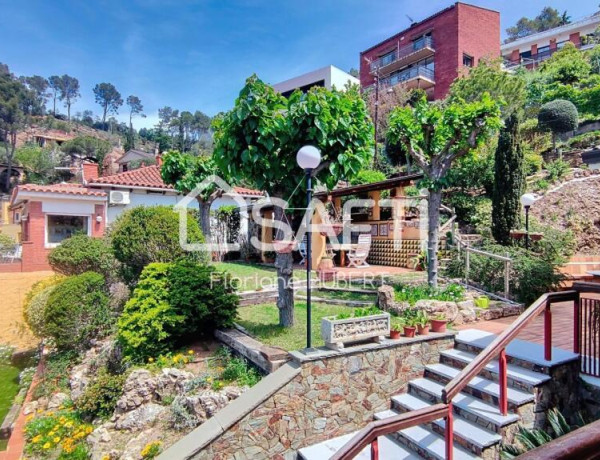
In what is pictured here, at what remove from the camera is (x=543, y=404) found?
5098 mm

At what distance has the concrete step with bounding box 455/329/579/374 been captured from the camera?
536 centimetres

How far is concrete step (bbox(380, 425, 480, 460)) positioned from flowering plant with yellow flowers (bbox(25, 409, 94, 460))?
5.10 metres

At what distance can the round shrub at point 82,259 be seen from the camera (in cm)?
1118

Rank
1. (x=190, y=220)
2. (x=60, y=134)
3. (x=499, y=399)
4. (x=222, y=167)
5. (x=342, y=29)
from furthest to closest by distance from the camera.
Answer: (x=60, y=134) → (x=342, y=29) → (x=190, y=220) → (x=222, y=167) → (x=499, y=399)

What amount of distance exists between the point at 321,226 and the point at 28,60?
21.2 meters

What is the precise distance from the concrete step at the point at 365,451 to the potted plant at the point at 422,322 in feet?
6.42

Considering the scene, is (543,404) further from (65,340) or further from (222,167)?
(65,340)

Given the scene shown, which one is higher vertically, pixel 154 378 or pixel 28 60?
pixel 28 60

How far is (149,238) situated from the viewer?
9969 millimetres

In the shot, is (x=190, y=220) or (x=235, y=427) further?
(x=190, y=220)

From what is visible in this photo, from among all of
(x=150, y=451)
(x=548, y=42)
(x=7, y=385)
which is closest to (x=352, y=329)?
(x=150, y=451)

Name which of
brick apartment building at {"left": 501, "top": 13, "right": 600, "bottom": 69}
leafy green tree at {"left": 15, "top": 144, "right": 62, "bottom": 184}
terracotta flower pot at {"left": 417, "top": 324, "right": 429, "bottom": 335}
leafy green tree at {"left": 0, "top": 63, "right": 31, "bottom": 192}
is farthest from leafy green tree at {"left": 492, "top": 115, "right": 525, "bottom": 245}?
leafy green tree at {"left": 0, "top": 63, "right": 31, "bottom": 192}

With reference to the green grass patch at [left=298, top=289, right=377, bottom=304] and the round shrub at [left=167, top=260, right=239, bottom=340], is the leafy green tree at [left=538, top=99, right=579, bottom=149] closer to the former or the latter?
the green grass patch at [left=298, top=289, right=377, bottom=304]

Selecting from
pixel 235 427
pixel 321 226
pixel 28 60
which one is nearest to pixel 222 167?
pixel 235 427
